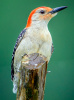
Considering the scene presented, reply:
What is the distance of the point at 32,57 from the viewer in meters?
1.60

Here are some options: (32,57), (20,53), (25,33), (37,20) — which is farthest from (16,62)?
(32,57)

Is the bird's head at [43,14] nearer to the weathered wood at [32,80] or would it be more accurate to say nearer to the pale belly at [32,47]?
the pale belly at [32,47]

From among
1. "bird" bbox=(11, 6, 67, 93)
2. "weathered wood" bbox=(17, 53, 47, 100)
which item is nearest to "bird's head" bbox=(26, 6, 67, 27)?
"bird" bbox=(11, 6, 67, 93)

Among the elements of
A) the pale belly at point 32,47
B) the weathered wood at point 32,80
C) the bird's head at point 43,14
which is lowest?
the weathered wood at point 32,80

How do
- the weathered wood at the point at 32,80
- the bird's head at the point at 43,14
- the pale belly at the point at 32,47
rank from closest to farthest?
the weathered wood at the point at 32,80 < the pale belly at the point at 32,47 < the bird's head at the point at 43,14

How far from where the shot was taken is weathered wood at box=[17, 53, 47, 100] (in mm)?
1394

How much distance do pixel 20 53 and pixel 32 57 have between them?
68 centimetres

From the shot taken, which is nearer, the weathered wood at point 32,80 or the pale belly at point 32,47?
the weathered wood at point 32,80

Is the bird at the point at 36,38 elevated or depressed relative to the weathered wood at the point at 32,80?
elevated

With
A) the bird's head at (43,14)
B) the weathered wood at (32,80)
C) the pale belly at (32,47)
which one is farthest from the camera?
the bird's head at (43,14)

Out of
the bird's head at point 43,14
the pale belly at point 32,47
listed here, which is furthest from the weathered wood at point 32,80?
the bird's head at point 43,14

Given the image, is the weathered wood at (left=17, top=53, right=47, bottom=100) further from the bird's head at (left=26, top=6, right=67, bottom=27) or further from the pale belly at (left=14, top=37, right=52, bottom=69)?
the bird's head at (left=26, top=6, right=67, bottom=27)

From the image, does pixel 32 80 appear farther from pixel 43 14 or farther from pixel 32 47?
pixel 43 14

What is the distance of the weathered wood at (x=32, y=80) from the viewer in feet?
4.57
